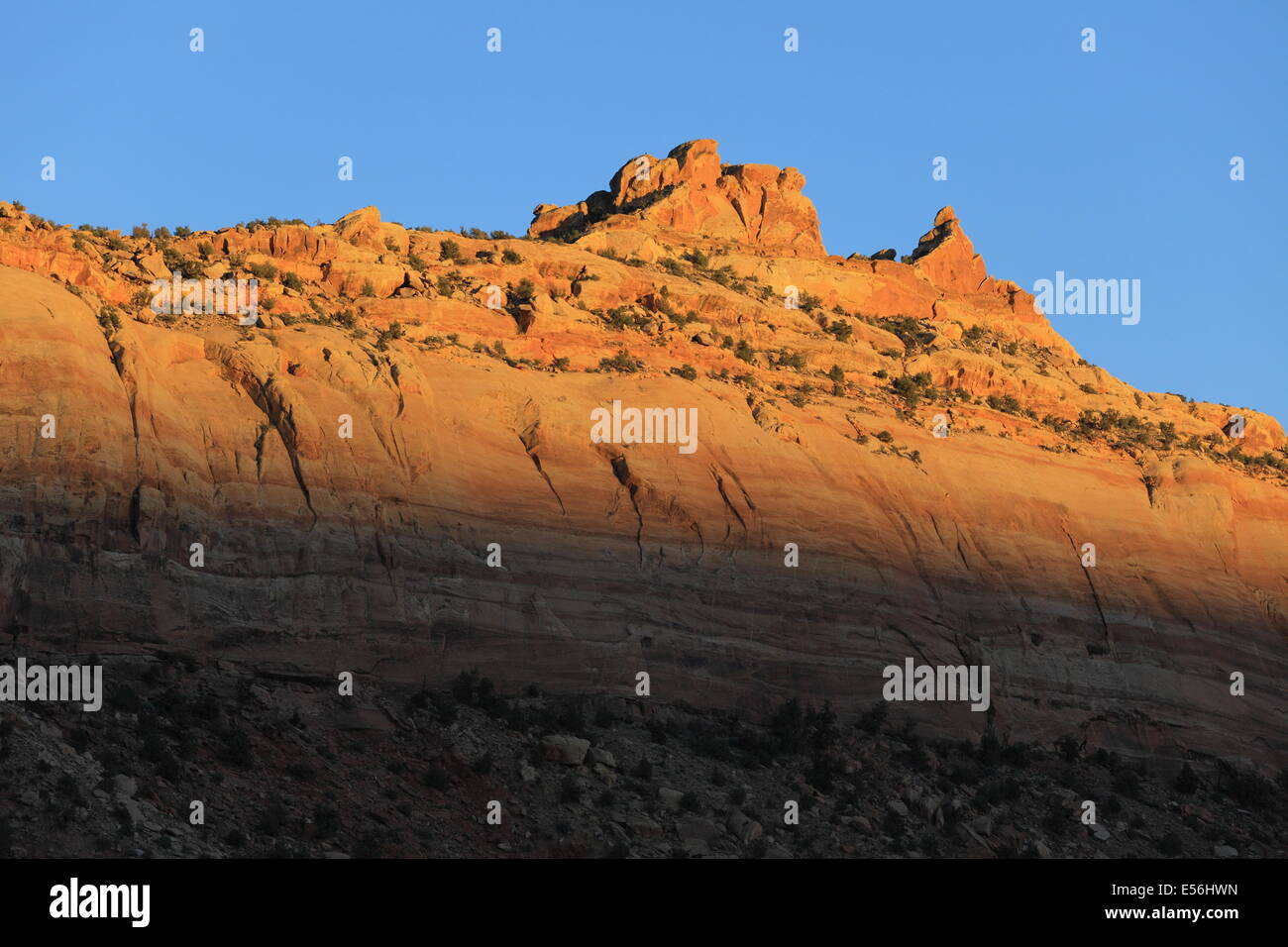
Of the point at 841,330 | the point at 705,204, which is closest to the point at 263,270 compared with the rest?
the point at 841,330

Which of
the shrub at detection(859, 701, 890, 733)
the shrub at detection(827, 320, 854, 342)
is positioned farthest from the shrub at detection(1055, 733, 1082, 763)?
the shrub at detection(827, 320, 854, 342)

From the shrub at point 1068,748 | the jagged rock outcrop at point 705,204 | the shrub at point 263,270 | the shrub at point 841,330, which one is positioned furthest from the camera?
the jagged rock outcrop at point 705,204

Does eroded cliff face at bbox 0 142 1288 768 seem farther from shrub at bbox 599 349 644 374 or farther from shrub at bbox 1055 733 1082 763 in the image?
shrub at bbox 1055 733 1082 763

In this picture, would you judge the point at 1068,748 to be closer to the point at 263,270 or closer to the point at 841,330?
the point at 841,330

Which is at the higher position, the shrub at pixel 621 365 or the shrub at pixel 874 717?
the shrub at pixel 621 365

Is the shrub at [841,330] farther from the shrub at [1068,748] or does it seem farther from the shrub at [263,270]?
the shrub at [263,270]

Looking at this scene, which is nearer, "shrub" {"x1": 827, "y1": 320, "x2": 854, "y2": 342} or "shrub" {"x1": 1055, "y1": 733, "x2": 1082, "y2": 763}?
"shrub" {"x1": 1055, "y1": 733, "x2": 1082, "y2": 763}

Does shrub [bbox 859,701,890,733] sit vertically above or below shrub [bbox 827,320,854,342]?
below

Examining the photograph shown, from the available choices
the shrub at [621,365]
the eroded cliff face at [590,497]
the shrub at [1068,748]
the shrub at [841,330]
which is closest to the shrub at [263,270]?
the eroded cliff face at [590,497]
